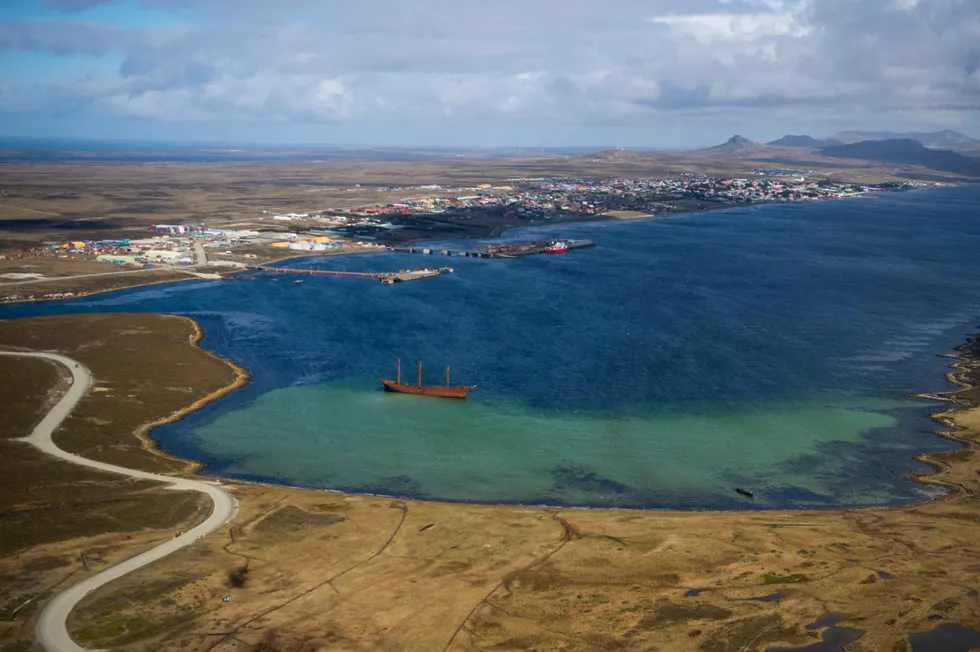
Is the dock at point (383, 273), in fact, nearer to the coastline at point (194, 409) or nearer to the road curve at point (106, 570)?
the coastline at point (194, 409)

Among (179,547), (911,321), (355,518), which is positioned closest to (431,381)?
(355,518)

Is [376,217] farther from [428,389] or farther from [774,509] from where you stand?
[774,509]

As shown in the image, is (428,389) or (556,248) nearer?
(428,389)

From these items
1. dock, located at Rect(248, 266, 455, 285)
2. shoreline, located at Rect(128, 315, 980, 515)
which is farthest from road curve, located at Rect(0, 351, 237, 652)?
dock, located at Rect(248, 266, 455, 285)

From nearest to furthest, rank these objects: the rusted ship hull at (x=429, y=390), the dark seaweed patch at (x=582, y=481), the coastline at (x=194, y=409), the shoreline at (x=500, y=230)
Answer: the dark seaweed patch at (x=582, y=481) < the coastline at (x=194, y=409) < the rusted ship hull at (x=429, y=390) < the shoreline at (x=500, y=230)

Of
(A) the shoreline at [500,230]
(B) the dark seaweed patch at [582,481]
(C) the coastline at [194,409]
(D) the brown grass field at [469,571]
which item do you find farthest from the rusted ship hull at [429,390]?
(A) the shoreline at [500,230]

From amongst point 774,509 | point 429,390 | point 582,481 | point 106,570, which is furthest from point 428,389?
point 106,570
